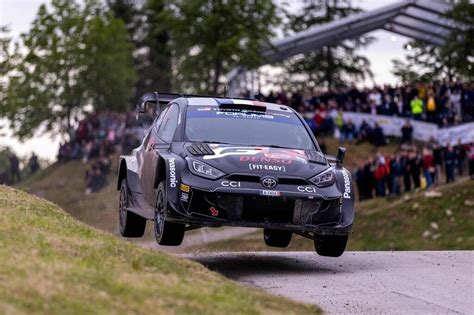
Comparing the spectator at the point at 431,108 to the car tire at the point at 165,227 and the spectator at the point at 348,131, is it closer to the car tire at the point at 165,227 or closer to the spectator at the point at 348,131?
the spectator at the point at 348,131

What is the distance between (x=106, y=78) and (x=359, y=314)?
170ft

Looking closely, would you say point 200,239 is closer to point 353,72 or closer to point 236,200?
point 236,200

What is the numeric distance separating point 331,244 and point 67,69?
47778mm

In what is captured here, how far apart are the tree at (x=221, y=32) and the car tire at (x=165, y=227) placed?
111 ft

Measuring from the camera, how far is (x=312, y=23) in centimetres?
6650

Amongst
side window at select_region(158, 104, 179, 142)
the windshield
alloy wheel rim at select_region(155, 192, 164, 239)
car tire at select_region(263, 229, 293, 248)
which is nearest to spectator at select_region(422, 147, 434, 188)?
car tire at select_region(263, 229, 293, 248)

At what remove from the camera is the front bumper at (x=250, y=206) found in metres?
11.2

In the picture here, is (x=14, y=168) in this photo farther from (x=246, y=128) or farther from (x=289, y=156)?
(x=289, y=156)

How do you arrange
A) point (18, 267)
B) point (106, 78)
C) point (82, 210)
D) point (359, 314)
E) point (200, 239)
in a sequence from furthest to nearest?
1. point (106, 78)
2. point (82, 210)
3. point (200, 239)
4. point (359, 314)
5. point (18, 267)

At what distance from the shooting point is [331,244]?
1239 cm

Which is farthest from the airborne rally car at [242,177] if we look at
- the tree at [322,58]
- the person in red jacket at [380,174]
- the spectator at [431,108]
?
the tree at [322,58]

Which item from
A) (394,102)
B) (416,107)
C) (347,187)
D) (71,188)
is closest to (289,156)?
(347,187)

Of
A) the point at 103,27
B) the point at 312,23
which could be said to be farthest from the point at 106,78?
the point at 312,23

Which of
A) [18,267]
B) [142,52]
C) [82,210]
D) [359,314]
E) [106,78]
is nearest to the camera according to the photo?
[18,267]
